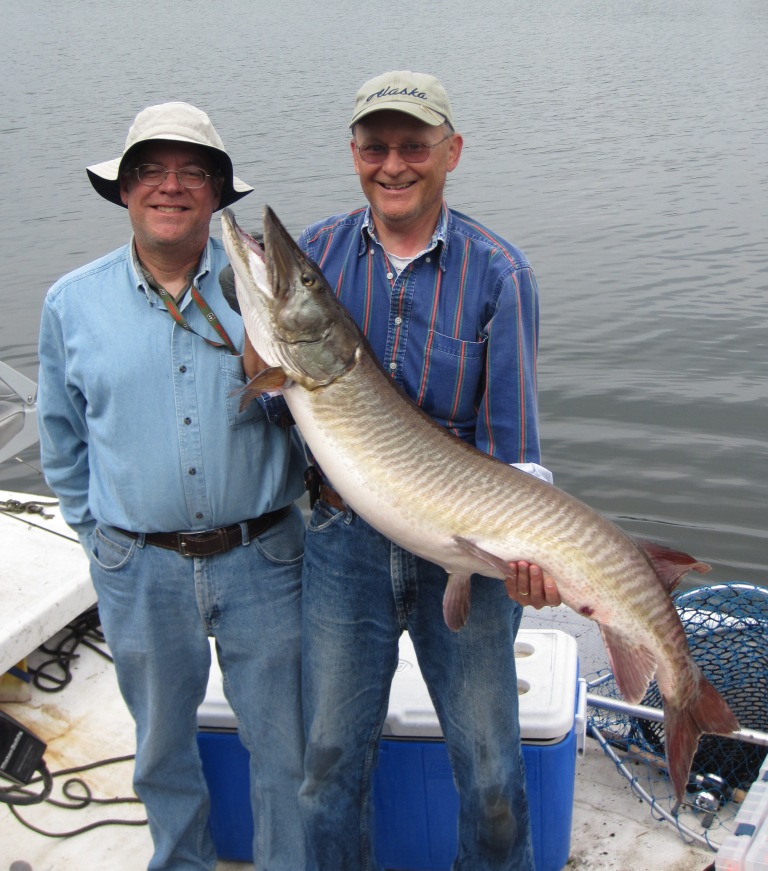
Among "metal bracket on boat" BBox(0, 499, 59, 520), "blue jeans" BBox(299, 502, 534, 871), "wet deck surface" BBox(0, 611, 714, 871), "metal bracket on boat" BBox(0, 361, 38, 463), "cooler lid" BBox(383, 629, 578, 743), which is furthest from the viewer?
"metal bracket on boat" BBox(0, 361, 38, 463)

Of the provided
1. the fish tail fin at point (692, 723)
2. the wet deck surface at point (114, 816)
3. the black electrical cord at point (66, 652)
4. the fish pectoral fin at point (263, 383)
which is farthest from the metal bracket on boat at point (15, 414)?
the fish tail fin at point (692, 723)

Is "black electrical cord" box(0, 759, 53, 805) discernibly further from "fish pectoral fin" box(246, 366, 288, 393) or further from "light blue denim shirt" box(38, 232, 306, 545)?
"fish pectoral fin" box(246, 366, 288, 393)

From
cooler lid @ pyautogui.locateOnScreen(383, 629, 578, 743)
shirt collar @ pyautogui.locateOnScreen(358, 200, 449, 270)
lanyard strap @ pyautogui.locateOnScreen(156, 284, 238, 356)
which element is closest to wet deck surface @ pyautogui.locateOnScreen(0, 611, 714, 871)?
cooler lid @ pyautogui.locateOnScreen(383, 629, 578, 743)

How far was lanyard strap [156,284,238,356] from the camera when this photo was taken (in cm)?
286

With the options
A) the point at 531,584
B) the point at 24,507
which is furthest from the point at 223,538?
the point at 24,507

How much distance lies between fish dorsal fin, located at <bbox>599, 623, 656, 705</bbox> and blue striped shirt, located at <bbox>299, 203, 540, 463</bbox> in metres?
0.56

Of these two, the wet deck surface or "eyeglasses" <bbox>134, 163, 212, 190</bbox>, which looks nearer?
"eyeglasses" <bbox>134, 163, 212, 190</bbox>

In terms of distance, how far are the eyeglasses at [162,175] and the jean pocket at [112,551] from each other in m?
1.09

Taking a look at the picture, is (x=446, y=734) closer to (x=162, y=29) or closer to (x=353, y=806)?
(x=353, y=806)

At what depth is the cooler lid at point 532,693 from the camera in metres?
2.99

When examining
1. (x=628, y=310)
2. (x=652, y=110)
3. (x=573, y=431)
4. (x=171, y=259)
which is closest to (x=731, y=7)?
(x=652, y=110)

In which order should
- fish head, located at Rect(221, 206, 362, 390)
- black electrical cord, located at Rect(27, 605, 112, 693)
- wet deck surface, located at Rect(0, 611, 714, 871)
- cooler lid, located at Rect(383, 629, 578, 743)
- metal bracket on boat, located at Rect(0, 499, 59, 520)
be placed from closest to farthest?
fish head, located at Rect(221, 206, 362, 390) → cooler lid, located at Rect(383, 629, 578, 743) → wet deck surface, located at Rect(0, 611, 714, 871) → black electrical cord, located at Rect(27, 605, 112, 693) → metal bracket on boat, located at Rect(0, 499, 59, 520)

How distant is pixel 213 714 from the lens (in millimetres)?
3174

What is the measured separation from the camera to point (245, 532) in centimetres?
290
